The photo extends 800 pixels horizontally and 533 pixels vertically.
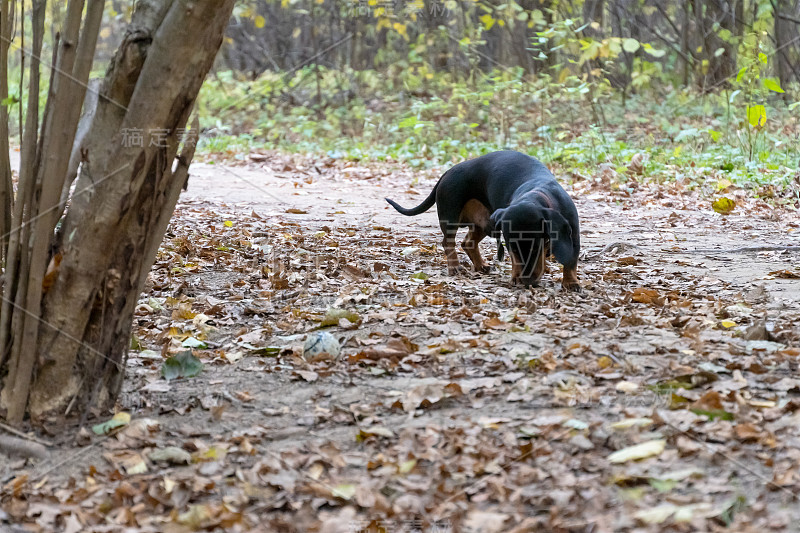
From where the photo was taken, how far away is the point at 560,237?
200 inches

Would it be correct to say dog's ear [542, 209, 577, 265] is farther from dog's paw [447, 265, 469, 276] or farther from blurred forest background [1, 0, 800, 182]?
blurred forest background [1, 0, 800, 182]

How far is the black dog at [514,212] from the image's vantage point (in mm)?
5086

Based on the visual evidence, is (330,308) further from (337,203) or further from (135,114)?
(337,203)

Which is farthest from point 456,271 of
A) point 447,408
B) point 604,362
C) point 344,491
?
point 344,491

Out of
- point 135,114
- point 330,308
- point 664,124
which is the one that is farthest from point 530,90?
point 135,114

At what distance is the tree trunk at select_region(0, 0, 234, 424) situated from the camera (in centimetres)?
290

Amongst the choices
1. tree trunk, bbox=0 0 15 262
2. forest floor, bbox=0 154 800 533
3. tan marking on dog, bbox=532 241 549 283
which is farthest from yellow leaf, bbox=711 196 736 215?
tree trunk, bbox=0 0 15 262

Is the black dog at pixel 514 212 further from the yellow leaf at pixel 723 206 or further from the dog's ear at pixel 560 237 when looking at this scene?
the yellow leaf at pixel 723 206

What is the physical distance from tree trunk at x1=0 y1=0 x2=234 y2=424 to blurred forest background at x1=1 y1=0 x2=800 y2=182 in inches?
306

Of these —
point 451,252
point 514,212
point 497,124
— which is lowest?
point 451,252

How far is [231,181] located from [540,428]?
9225mm

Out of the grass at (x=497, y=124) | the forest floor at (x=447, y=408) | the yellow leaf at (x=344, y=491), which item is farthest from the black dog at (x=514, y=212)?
the grass at (x=497, y=124)

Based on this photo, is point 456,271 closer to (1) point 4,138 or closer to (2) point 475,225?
(2) point 475,225

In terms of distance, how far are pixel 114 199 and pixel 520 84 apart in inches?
465
